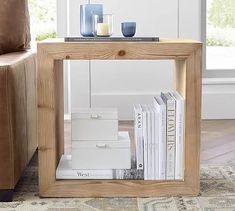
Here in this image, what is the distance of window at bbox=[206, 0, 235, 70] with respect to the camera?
3395mm

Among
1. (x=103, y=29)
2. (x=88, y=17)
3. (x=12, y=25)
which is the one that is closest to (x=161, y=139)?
(x=103, y=29)

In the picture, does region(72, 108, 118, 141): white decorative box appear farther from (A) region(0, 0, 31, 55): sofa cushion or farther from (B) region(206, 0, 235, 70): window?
(B) region(206, 0, 235, 70): window

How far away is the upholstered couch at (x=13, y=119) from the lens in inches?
65.0

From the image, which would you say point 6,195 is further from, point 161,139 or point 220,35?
point 220,35

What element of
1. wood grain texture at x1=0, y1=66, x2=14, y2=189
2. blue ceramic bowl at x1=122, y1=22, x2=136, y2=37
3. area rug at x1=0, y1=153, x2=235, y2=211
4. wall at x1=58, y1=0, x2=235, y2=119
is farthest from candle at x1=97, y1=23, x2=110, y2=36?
wall at x1=58, y1=0, x2=235, y2=119

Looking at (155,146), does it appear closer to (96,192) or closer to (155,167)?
(155,167)

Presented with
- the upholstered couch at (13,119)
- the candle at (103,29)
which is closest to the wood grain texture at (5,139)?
the upholstered couch at (13,119)

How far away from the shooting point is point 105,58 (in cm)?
170

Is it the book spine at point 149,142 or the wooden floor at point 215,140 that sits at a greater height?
the book spine at point 149,142

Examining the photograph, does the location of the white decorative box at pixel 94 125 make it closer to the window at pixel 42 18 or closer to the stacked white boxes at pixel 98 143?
the stacked white boxes at pixel 98 143

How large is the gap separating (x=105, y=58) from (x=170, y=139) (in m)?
0.34

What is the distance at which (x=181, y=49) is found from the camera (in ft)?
5.58

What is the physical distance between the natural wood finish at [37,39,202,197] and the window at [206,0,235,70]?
1640mm

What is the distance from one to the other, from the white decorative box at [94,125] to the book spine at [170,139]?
0.57ft
